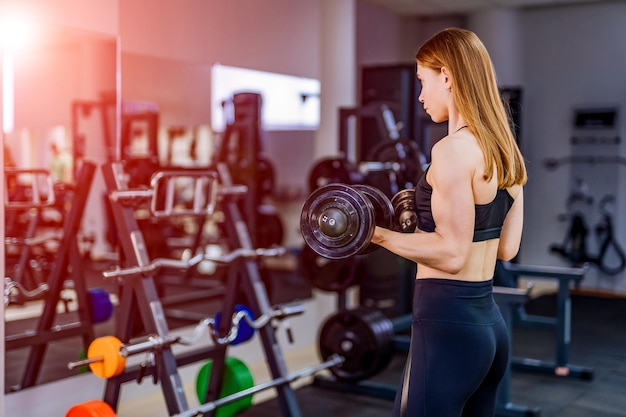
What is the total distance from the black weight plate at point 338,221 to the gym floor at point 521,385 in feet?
6.14

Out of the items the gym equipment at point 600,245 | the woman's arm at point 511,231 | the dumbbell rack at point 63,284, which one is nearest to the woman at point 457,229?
the woman's arm at point 511,231

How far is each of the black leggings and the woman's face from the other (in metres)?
0.38

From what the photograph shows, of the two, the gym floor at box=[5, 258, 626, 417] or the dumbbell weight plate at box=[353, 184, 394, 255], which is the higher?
the dumbbell weight plate at box=[353, 184, 394, 255]

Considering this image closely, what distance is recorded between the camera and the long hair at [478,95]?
1.59 meters

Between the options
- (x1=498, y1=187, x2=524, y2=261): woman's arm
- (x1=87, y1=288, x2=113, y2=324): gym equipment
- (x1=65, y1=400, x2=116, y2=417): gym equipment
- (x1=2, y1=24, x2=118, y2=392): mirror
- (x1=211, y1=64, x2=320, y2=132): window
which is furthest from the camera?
(x1=211, y1=64, x2=320, y2=132): window

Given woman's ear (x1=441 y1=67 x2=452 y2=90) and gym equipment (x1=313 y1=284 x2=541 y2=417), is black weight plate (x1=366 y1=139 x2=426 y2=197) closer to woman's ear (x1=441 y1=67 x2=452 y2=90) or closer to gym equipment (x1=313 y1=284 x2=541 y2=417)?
gym equipment (x1=313 y1=284 x2=541 y2=417)

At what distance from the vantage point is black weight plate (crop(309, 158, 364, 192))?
3.93 metres

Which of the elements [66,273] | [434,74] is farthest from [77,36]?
[434,74]

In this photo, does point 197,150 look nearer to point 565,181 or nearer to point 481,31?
point 481,31

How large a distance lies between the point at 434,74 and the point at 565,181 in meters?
5.90

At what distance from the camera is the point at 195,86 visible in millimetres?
4547

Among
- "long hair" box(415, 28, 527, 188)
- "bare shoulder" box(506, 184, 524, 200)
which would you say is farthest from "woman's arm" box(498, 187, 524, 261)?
"long hair" box(415, 28, 527, 188)

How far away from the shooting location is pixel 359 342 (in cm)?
362

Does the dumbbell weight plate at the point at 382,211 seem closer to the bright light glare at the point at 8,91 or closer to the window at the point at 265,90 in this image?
the bright light glare at the point at 8,91
